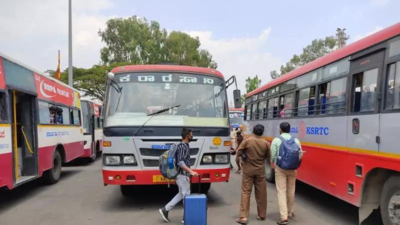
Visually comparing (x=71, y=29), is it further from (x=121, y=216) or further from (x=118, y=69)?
(x=121, y=216)

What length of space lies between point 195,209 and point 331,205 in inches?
127

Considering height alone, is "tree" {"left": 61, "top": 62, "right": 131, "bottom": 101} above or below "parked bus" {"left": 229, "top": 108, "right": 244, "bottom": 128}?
above

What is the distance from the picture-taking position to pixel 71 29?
792 inches

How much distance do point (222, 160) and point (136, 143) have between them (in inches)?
64.8

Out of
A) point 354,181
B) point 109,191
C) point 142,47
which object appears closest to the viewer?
point 354,181

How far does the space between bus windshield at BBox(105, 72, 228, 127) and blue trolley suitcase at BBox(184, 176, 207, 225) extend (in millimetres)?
1651

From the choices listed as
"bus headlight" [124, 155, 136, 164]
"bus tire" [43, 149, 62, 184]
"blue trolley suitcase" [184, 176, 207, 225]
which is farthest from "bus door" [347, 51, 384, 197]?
"bus tire" [43, 149, 62, 184]

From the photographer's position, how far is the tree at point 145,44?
37531 millimetres

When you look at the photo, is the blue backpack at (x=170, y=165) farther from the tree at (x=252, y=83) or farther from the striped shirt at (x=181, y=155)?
the tree at (x=252, y=83)

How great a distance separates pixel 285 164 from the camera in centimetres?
555

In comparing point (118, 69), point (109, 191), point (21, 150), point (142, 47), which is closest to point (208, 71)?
point (118, 69)

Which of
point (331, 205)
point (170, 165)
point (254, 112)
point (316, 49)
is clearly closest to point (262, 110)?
point (254, 112)

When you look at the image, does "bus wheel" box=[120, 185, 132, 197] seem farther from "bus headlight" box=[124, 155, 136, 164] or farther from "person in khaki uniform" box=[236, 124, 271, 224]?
"person in khaki uniform" box=[236, 124, 271, 224]

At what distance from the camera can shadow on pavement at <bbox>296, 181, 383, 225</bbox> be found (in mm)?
5850
